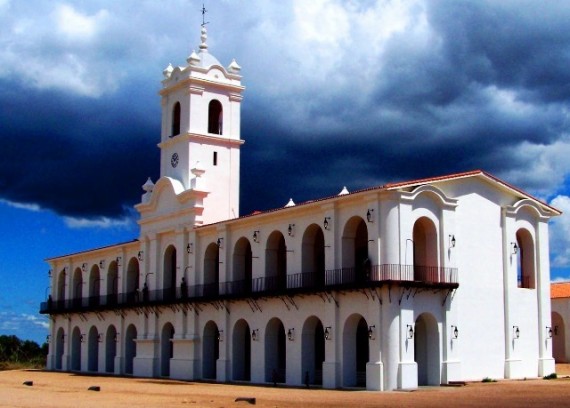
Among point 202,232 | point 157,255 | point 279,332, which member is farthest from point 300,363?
point 157,255

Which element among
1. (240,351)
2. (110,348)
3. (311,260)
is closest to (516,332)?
(311,260)

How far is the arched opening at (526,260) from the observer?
43031 mm

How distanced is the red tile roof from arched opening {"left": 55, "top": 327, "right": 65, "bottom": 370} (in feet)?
109

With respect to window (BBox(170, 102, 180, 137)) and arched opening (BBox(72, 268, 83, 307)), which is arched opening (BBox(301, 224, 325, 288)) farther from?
arched opening (BBox(72, 268, 83, 307))

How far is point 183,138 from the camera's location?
171 feet

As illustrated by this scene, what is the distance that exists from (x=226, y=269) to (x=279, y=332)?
182 inches

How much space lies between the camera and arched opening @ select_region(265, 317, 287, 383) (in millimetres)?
42719

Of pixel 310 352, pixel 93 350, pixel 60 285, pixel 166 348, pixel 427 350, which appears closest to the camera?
pixel 427 350

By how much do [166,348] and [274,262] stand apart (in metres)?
11.5

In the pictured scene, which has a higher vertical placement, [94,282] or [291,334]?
[94,282]

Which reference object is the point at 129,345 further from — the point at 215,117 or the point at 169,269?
the point at 215,117

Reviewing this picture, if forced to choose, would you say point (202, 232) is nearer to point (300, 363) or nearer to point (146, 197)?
point (146, 197)

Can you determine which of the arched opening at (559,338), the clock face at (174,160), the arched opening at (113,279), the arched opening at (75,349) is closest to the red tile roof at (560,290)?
the arched opening at (559,338)

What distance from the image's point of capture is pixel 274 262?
43.8m
